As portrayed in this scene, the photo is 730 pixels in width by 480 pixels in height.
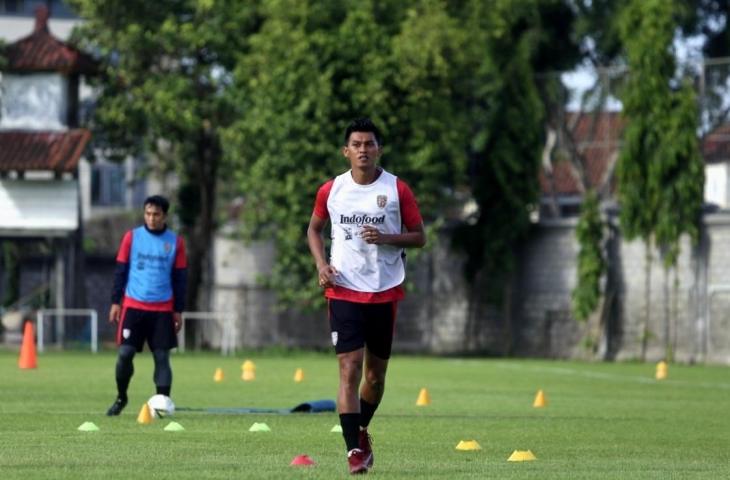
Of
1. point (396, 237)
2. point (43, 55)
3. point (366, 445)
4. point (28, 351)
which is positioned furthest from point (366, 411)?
point (43, 55)

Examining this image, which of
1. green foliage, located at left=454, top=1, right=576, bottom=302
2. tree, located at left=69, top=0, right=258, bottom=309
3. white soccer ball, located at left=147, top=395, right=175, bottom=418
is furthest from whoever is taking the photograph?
tree, located at left=69, top=0, right=258, bottom=309

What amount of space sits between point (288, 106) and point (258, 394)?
19.6 metres

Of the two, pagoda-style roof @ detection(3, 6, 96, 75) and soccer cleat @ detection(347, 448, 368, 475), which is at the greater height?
pagoda-style roof @ detection(3, 6, 96, 75)

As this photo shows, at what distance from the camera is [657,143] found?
37844 millimetres

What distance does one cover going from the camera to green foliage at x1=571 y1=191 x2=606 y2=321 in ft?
128

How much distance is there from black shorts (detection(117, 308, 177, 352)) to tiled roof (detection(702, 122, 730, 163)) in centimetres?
2236

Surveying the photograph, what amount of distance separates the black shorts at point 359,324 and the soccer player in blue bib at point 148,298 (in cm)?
540

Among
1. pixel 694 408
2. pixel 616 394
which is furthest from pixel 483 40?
pixel 694 408

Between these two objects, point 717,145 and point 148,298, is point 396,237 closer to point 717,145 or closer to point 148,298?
point 148,298

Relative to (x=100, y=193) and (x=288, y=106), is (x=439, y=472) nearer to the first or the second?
(x=288, y=106)

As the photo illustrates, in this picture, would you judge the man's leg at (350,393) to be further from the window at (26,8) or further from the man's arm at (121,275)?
the window at (26,8)

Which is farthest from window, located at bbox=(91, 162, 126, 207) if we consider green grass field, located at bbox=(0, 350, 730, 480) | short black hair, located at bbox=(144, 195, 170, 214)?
short black hair, located at bbox=(144, 195, 170, 214)

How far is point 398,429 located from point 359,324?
4.19 meters

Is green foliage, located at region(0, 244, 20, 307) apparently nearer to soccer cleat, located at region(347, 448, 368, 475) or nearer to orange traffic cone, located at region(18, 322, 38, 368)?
orange traffic cone, located at region(18, 322, 38, 368)
